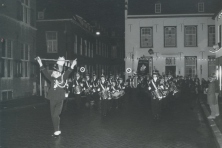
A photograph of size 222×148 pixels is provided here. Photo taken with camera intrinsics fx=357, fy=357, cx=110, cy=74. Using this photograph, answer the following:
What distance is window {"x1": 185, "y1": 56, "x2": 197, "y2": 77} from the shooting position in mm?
36156

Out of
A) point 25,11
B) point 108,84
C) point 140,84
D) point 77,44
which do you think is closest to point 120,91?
point 108,84

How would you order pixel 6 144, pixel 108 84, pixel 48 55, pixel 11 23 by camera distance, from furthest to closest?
pixel 48 55 → pixel 11 23 → pixel 108 84 → pixel 6 144

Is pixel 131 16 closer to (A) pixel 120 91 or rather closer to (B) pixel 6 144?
(A) pixel 120 91

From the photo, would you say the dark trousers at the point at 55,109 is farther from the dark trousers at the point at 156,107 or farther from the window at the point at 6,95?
the window at the point at 6,95

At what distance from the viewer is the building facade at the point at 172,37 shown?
36.1 m

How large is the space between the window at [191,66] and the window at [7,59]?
19.1m

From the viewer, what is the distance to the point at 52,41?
3481 centimetres

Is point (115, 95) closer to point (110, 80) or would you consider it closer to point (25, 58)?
point (110, 80)

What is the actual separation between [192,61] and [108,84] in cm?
2228

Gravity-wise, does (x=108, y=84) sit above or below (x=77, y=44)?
below

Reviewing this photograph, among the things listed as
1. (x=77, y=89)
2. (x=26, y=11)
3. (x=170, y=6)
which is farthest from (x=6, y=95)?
A: (x=170, y=6)

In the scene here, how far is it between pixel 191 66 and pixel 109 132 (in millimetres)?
27250

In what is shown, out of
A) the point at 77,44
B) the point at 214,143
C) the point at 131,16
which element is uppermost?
the point at 131,16

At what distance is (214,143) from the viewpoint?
9094 mm
